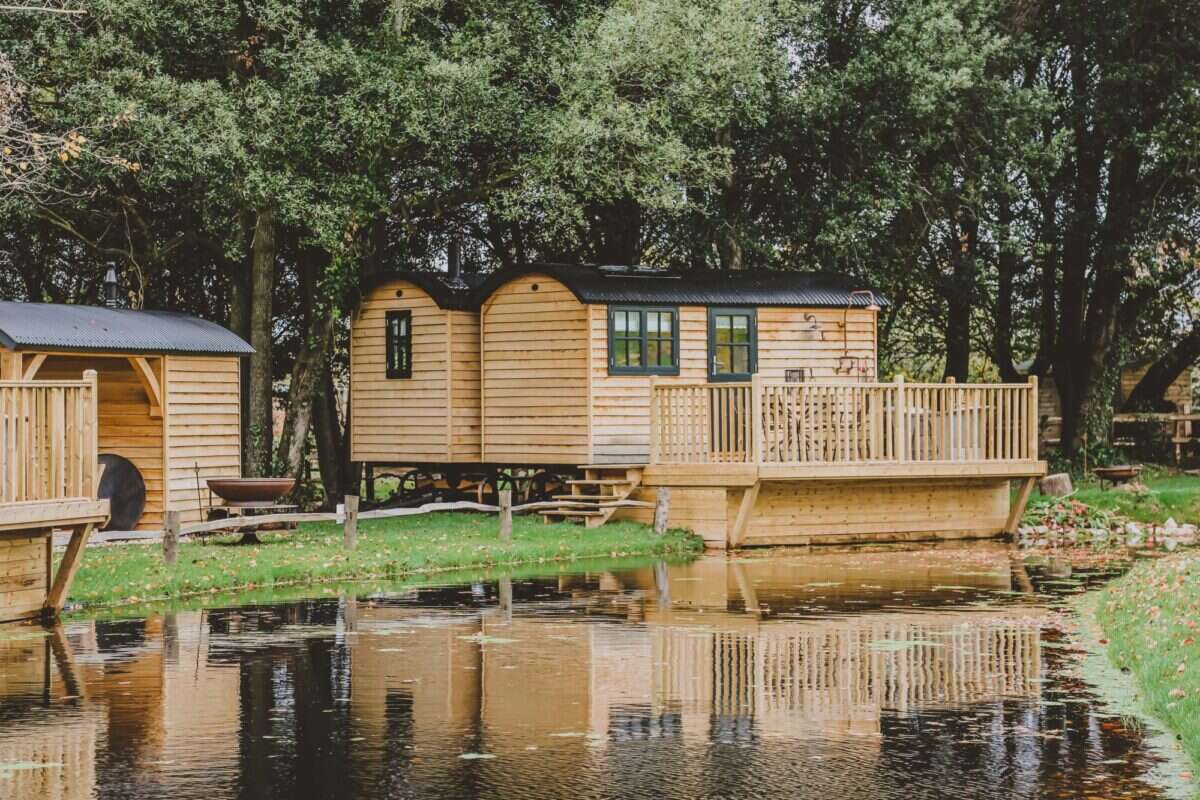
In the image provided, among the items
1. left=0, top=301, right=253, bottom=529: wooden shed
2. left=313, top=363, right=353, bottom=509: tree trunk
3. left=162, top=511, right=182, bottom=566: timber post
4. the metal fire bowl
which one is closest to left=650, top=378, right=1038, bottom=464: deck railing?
the metal fire bowl

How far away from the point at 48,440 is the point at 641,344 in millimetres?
12057

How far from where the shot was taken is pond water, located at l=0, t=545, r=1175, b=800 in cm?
825

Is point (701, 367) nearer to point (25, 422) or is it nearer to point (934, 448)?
point (934, 448)

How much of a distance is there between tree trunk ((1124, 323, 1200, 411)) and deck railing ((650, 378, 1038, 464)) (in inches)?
548

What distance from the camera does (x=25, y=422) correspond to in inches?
562

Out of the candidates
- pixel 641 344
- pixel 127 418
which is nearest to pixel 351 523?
pixel 127 418

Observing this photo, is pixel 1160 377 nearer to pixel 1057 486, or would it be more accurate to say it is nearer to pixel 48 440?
pixel 1057 486

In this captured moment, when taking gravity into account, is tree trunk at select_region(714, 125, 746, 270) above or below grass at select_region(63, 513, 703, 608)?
above

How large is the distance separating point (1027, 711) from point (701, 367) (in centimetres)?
1630

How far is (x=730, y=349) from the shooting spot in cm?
2650

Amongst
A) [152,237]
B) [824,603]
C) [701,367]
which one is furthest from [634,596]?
[152,237]

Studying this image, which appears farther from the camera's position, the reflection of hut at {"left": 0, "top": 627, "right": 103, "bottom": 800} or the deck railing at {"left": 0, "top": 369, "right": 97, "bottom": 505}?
the deck railing at {"left": 0, "top": 369, "right": 97, "bottom": 505}

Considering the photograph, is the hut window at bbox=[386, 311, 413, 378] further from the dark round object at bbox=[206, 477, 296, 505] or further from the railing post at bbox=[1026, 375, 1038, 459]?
the railing post at bbox=[1026, 375, 1038, 459]

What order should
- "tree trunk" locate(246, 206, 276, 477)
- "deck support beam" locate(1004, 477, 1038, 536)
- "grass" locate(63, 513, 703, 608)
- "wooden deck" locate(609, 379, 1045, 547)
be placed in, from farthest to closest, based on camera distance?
"tree trunk" locate(246, 206, 276, 477) < "deck support beam" locate(1004, 477, 1038, 536) < "wooden deck" locate(609, 379, 1045, 547) < "grass" locate(63, 513, 703, 608)
